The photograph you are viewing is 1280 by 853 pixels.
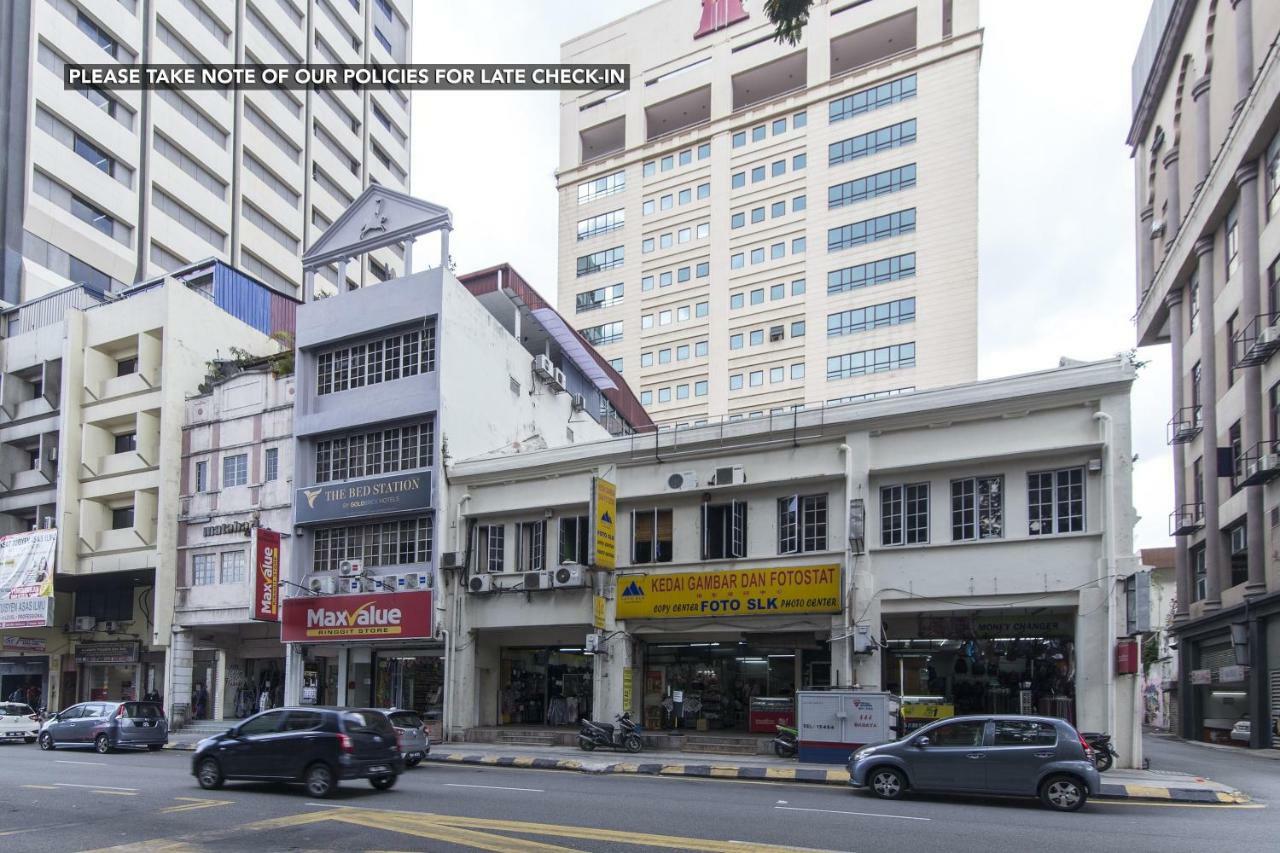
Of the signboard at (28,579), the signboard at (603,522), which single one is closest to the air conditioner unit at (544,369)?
the signboard at (603,522)

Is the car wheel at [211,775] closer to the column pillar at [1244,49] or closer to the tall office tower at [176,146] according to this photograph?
the tall office tower at [176,146]

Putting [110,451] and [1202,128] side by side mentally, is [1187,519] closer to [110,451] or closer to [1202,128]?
[1202,128]

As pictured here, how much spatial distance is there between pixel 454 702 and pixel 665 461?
9127 mm

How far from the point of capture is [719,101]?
69500mm

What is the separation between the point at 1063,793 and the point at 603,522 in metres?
14.0

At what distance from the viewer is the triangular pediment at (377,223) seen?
1257 inches

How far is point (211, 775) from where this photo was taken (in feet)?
57.1

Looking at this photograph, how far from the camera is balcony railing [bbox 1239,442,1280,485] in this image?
31.5 m

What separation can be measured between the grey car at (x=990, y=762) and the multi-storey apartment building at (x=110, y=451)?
1038 inches

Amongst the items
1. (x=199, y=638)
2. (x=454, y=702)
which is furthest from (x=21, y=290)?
(x=454, y=702)

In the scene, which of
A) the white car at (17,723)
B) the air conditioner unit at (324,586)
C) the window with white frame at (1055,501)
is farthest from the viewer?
the air conditioner unit at (324,586)

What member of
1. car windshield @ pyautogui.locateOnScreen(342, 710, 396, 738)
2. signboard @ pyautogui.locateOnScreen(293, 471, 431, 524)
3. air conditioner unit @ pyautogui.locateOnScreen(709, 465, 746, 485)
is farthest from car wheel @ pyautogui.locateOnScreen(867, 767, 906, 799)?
signboard @ pyautogui.locateOnScreen(293, 471, 431, 524)

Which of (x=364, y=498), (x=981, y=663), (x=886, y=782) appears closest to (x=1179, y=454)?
(x=981, y=663)

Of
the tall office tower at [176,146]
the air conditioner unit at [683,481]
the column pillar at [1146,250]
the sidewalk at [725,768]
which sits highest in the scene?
the tall office tower at [176,146]
